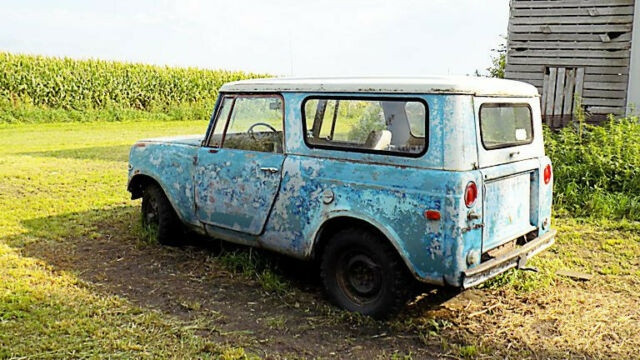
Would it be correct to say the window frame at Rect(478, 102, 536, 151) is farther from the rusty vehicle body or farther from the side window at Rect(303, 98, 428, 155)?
the side window at Rect(303, 98, 428, 155)

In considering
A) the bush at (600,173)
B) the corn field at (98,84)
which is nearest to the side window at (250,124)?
the bush at (600,173)

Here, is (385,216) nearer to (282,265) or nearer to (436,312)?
(436,312)

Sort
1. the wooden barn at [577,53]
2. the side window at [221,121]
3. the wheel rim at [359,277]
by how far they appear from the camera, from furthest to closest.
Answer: the wooden barn at [577,53], the side window at [221,121], the wheel rim at [359,277]

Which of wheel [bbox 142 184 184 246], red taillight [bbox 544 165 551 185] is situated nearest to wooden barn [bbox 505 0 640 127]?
red taillight [bbox 544 165 551 185]

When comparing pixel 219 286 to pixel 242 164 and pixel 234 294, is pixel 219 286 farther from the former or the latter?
pixel 242 164

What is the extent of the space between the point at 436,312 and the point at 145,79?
81.1ft

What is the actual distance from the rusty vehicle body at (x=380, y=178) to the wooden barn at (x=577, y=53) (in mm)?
7642

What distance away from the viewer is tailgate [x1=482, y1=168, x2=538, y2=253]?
4141 millimetres

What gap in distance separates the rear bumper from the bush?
121 inches

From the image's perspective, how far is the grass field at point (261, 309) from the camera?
390 cm

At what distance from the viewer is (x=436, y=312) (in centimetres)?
454

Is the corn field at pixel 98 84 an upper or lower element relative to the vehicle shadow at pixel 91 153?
upper

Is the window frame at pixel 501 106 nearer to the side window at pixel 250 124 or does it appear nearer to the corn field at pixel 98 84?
the side window at pixel 250 124

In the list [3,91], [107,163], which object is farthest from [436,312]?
[3,91]
